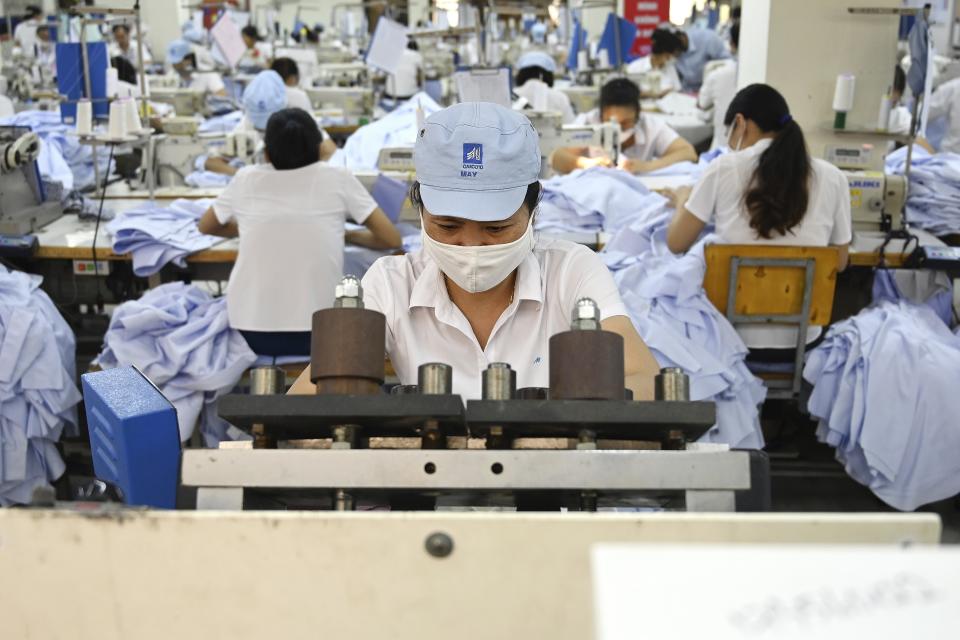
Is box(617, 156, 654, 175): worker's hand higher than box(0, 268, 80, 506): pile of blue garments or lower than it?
higher

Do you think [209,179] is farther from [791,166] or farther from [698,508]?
[698,508]

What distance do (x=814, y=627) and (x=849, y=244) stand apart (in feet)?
9.96

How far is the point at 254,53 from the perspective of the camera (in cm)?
1053

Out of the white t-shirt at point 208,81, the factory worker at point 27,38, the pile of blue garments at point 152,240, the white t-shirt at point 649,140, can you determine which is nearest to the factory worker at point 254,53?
the white t-shirt at point 208,81

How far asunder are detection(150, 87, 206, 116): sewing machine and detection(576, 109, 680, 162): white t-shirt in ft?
11.4

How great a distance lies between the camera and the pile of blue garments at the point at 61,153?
4762mm

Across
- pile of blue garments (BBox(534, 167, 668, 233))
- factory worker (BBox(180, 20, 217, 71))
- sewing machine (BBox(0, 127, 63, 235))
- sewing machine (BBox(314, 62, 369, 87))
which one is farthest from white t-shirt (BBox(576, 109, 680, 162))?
factory worker (BBox(180, 20, 217, 71))

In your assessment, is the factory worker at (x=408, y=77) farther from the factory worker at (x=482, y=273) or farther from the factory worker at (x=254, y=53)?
the factory worker at (x=482, y=273)

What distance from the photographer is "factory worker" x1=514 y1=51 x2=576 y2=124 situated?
6173 millimetres

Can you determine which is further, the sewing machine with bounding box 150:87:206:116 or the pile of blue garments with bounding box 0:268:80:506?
the sewing machine with bounding box 150:87:206:116

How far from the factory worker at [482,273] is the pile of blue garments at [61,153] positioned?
10.7 feet

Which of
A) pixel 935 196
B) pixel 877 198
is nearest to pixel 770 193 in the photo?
pixel 877 198

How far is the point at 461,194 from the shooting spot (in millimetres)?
1647

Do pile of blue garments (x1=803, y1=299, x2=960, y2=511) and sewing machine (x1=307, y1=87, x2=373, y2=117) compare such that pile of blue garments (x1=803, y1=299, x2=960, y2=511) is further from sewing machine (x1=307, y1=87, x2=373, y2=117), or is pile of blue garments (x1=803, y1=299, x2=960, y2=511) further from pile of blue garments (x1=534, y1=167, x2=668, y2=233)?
sewing machine (x1=307, y1=87, x2=373, y2=117)
